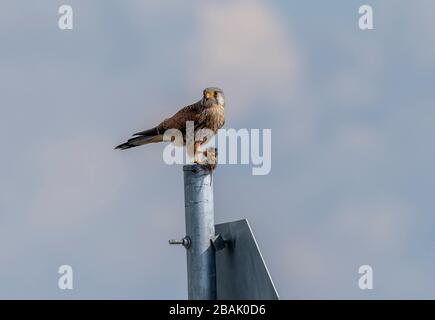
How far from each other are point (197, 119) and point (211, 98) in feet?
0.93

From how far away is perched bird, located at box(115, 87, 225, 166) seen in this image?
10.2m

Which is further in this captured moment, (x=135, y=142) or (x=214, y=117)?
(x=135, y=142)

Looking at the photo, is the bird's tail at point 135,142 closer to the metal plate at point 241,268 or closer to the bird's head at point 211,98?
the bird's head at point 211,98

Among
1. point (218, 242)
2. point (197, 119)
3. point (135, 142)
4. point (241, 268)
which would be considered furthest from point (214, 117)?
point (241, 268)

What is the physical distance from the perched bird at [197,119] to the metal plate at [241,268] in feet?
17.7

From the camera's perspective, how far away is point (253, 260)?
402 cm

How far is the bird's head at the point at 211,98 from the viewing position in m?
10.2

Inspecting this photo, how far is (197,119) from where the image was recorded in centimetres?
1026

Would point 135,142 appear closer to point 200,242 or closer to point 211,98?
point 211,98
